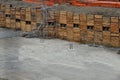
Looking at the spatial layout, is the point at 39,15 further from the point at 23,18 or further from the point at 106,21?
the point at 106,21

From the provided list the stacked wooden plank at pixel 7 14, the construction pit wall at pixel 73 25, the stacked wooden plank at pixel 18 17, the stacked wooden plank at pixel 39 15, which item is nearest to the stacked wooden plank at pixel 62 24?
the construction pit wall at pixel 73 25

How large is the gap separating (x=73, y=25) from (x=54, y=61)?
4316mm

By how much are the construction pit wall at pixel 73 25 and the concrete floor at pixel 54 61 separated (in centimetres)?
65

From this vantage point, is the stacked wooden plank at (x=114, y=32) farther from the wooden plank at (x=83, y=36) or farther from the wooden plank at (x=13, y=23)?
the wooden plank at (x=13, y=23)

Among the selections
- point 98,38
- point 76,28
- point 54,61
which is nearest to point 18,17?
point 76,28

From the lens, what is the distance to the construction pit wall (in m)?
16.0

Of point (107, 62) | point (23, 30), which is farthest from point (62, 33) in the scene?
point (107, 62)

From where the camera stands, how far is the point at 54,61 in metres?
13.4

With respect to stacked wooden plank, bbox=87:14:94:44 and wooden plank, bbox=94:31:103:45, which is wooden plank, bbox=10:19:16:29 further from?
wooden plank, bbox=94:31:103:45

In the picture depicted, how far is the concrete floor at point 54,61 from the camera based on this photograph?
11773 millimetres

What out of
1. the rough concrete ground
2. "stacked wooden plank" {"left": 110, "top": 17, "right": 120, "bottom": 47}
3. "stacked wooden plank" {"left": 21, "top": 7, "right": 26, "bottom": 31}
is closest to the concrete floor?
"stacked wooden plank" {"left": 110, "top": 17, "right": 120, "bottom": 47}

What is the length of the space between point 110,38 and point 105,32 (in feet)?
1.36

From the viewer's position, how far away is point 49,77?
11539 mm

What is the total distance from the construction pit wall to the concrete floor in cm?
65
